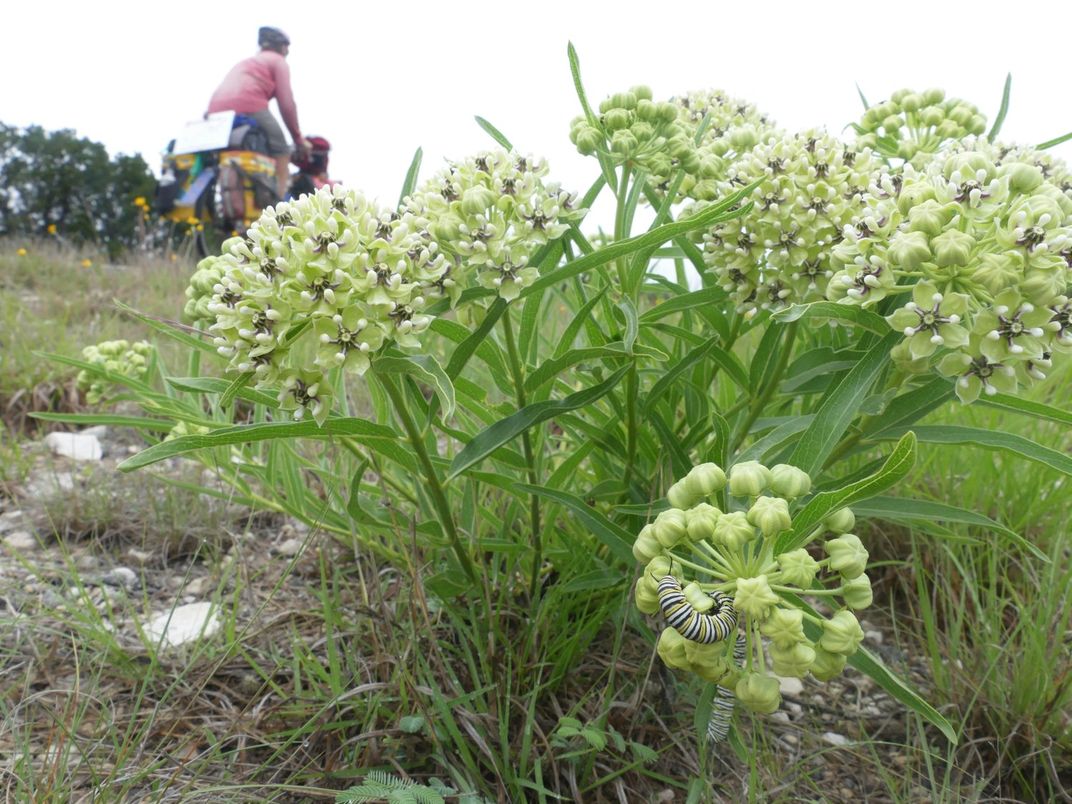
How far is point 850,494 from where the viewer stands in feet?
3.71

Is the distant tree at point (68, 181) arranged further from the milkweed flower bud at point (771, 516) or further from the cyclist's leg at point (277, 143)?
the milkweed flower bud at point (771, 516)

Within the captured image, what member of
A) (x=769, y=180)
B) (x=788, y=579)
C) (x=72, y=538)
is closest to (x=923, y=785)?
(x=788, y=579)

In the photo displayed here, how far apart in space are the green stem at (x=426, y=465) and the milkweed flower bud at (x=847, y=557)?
716 millimetres

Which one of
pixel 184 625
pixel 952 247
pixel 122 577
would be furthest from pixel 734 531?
pixel 122 577

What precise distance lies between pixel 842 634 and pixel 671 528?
0.27 m

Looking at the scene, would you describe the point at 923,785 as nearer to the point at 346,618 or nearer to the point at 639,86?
the point at 346,618

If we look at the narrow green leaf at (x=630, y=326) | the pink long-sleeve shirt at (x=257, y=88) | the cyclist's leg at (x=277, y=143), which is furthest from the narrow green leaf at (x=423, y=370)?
the pink long-sleeve shirt at (x=257, y=88)

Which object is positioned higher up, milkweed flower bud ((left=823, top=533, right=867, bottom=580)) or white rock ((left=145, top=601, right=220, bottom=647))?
milkweed flower bud ((left=823, top=533, right=867, bottom=580))

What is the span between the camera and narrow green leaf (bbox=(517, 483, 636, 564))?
1574mm

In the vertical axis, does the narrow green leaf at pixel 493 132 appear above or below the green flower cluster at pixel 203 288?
above

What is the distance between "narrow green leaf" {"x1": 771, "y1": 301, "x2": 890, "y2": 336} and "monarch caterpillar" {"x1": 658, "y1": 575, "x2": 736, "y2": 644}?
1.45ft

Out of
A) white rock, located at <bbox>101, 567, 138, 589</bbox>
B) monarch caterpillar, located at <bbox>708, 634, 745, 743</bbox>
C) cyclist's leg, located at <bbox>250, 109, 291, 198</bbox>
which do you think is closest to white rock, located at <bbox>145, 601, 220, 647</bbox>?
white rock, located at <bbox>101, 567, 138, 589</bbox>

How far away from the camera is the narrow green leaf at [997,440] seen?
4.58 ft

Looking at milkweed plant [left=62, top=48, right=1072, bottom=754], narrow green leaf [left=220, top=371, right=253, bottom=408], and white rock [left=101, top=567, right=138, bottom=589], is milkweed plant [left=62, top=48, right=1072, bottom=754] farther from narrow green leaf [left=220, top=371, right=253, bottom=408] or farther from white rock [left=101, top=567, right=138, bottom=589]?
white rock [left=101, top=567, right=138, bottom=589]
